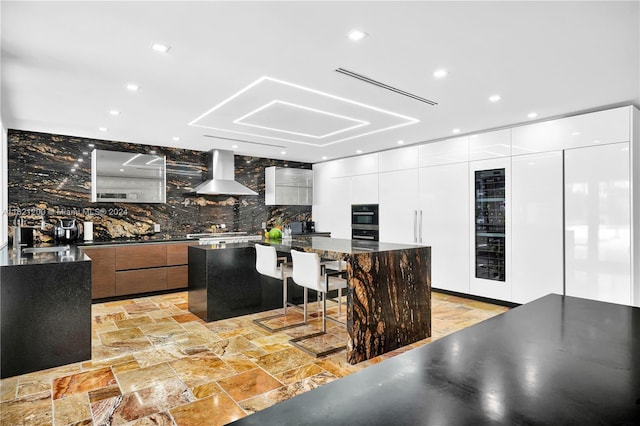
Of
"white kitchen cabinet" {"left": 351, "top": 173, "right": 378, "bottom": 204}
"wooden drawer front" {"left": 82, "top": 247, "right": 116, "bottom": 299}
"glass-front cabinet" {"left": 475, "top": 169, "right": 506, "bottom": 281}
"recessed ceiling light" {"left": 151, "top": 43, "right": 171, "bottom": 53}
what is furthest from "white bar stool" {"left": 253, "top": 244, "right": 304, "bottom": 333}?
"white kitchen cabinet" {"left": 351, "top": 173, "right": 378, "bottom": 204}

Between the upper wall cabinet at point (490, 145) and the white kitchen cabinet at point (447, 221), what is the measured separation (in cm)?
23

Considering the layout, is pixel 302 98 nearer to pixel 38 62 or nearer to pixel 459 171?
pixel 38 62

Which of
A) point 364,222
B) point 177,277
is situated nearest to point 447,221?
point 364,222

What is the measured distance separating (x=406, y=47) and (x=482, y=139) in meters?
2.94

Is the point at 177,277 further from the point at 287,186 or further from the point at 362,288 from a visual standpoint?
the point at 362,288

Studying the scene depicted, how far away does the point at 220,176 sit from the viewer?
20.8 ft

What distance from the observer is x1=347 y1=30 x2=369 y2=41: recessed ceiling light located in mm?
2287

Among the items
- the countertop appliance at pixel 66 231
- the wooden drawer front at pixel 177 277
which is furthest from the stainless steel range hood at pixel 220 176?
the countertop appliance at pixel 66 231

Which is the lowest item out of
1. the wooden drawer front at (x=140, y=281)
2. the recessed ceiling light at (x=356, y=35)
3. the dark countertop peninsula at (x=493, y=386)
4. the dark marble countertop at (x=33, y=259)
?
the wooden drawer front at (x=140, y=281)

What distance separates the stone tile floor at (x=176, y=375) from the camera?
226 centimetres

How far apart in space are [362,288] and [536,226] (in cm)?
277

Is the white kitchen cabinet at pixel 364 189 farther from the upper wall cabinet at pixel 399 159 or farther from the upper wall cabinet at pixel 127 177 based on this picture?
the upper wall cabinet at pixel 127 177

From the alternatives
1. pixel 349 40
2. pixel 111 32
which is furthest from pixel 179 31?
pixel 349 40

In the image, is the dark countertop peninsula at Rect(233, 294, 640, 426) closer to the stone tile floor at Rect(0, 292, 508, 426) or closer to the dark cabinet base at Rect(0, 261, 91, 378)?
the stone tile floor at Rect(0, 292, 508, 426)
